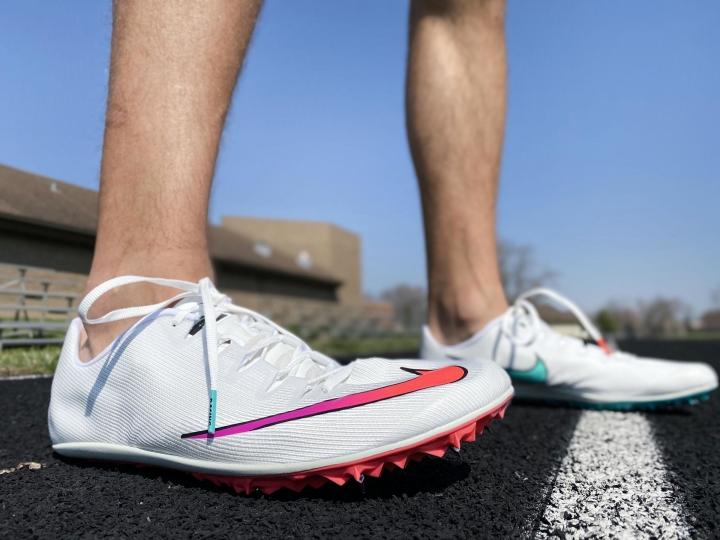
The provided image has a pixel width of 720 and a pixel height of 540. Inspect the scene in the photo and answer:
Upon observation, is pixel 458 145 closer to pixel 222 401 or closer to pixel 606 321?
pixel 222 401

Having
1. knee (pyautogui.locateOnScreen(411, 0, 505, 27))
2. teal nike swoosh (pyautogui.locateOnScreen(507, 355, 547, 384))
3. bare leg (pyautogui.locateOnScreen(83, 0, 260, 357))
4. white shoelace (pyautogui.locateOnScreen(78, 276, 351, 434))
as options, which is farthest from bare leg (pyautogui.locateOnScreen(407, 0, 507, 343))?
bare leg (pyautogui.locateOnScreen(83, 0, 260, 357))

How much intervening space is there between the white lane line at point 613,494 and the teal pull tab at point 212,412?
0.50 meters

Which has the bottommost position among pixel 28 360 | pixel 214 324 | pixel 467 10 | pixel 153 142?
pixel 28 360

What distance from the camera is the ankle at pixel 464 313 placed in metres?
1.69

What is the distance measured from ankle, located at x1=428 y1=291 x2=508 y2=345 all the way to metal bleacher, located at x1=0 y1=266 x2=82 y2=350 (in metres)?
1.19

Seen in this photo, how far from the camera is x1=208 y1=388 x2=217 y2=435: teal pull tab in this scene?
91cm

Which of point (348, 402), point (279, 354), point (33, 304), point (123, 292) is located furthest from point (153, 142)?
point (33, 304)

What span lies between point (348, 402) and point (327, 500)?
144mm

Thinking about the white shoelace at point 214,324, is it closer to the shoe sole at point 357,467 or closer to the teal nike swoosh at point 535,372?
the shoe sole at point 357,467

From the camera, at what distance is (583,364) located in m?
1.69

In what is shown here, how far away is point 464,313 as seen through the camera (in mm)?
1700

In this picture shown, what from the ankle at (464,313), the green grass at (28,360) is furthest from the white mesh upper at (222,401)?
the green grass at (28,360)

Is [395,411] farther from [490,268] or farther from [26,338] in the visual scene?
[26,338]

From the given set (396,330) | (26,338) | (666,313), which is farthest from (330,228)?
(666,313)
